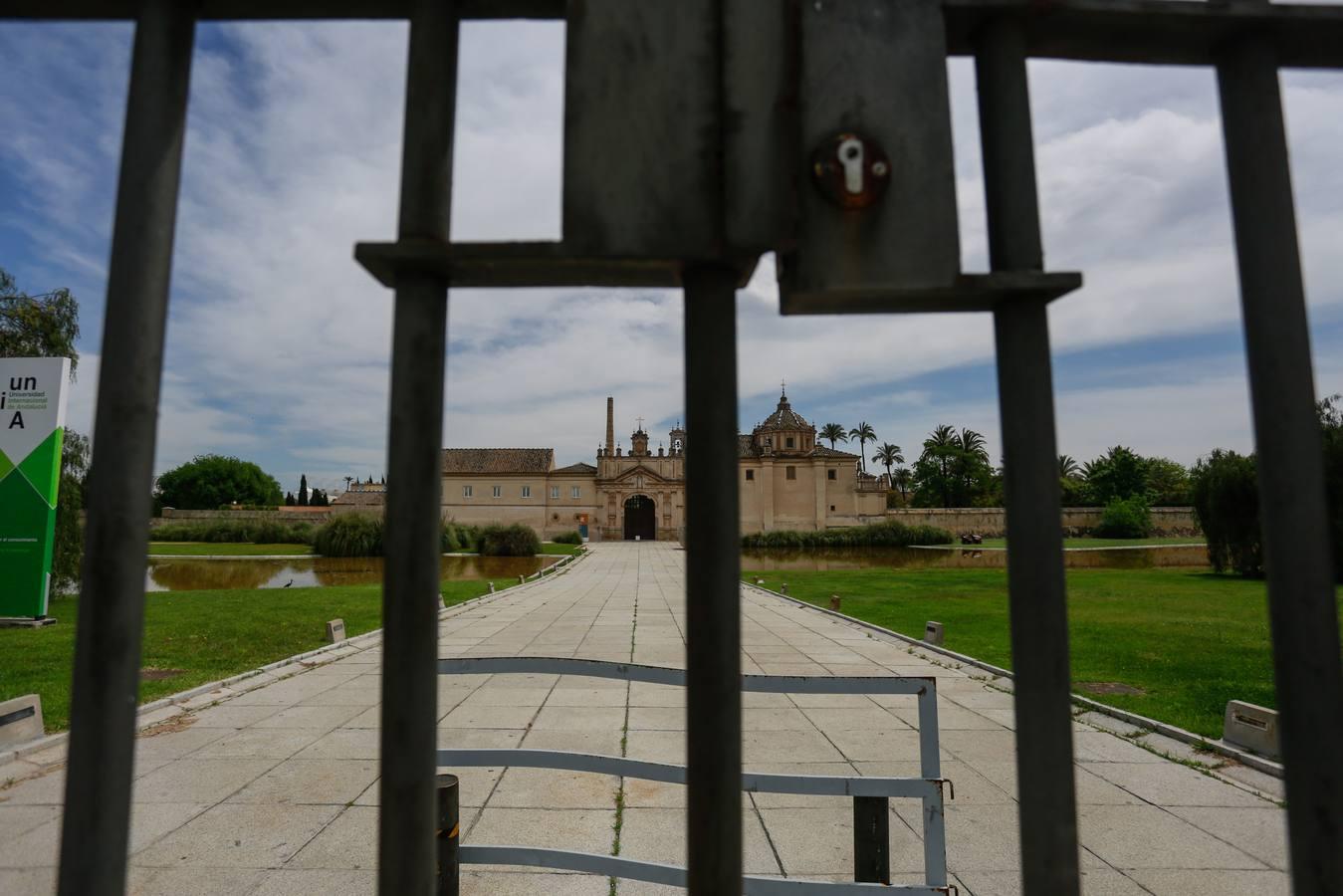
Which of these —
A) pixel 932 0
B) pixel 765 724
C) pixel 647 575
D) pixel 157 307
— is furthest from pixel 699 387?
→ pixel 647 575

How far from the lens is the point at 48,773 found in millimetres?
5355

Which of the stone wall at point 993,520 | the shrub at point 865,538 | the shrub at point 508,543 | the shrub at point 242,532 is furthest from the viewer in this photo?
the stone wall at point 993,520

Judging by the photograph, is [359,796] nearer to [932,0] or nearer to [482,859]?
[482,859]

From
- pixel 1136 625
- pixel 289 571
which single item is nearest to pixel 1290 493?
pixel 1136 625

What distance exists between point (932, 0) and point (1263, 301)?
0.77 metres

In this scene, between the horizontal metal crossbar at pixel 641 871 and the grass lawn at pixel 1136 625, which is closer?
the horizontal metal crossbar at pixel 641 871

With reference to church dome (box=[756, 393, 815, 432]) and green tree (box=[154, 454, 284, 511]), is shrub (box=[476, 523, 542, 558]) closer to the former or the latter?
church dome (box=[756, 393, 815, 432])

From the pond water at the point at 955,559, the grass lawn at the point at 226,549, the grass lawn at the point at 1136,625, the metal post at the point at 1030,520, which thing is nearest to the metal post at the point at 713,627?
the metal post at the point at 1030,520

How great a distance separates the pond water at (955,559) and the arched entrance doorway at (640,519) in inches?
961

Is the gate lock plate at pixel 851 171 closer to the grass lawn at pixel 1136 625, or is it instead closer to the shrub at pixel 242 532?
the grass lawn at pixel 1136 625

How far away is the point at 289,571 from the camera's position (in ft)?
90.3

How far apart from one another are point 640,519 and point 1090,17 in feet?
226

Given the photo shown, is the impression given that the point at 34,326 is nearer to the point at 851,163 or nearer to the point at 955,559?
the point at 851,163

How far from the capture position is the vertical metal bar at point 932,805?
124 inches
